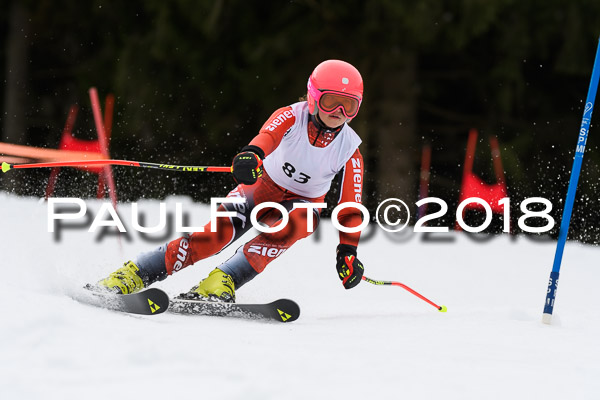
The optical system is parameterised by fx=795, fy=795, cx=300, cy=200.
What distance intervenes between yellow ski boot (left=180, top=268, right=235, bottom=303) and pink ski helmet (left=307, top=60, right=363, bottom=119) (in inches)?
43.2

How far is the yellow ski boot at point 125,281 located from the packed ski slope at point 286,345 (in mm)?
178

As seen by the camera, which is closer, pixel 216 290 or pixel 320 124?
pixel 216 290

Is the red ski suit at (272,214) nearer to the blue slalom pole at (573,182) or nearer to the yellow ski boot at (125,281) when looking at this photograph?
the yellow ski boot at (125,281)

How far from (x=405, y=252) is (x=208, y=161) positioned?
6.51m

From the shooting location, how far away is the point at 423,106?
13.8 metres

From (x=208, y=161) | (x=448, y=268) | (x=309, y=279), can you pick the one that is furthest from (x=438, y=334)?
(x=208, y=161)

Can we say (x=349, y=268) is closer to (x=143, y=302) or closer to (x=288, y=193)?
(x=288, y=193)

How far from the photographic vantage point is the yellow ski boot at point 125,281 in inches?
169

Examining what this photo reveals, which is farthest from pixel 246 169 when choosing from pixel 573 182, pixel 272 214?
pixel 573 182

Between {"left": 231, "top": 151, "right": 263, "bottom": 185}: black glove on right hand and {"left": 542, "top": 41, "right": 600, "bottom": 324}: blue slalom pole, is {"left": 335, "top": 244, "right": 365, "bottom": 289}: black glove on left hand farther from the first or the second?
{"left": 542, "top": 41, "right": 600, "bottom": 324}: blue slalom pole

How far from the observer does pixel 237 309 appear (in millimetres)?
4148

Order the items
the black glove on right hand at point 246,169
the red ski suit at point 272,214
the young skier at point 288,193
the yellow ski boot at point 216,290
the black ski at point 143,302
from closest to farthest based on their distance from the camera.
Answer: the black ski at point 143,302 < the black glove on right hand at point 246,169 < the yellow ski boot at point 216,290 < the young skier at point 288,193 < the red ski suit at point 272,214

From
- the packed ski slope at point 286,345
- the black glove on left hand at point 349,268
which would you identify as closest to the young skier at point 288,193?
the black glove on left hand at point 349,268

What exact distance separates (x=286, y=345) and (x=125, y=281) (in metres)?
1.44
